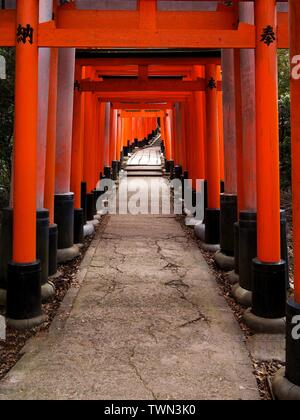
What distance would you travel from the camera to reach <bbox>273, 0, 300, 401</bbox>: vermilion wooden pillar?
278 centimetres

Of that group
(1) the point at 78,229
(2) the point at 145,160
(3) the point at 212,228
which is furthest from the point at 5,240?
(2) the point at 145,160

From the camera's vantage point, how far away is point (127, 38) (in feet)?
13.6

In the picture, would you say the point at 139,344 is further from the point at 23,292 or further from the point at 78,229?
the point at 78,229

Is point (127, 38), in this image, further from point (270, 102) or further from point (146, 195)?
point (146, 195)

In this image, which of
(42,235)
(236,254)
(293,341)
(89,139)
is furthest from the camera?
(89,139)

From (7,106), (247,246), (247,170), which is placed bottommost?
(247,246)

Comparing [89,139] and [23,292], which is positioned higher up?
[89,139]

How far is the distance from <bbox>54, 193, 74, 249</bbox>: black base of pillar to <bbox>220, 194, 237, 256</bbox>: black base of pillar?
2.49m

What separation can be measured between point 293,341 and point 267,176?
1857 millimetres

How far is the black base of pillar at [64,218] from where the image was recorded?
6812 millimetres

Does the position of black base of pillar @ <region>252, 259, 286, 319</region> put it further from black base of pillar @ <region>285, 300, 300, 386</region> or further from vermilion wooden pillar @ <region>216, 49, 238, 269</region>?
vermilion wooden pillar @ <region>216, 49, 238, 269</region>

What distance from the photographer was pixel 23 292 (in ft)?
13.8

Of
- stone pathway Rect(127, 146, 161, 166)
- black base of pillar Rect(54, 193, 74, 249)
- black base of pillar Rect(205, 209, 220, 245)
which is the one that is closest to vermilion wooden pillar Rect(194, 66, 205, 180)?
black base of pillar Rect(205, 209, 220, 245)
